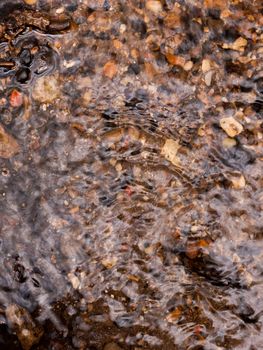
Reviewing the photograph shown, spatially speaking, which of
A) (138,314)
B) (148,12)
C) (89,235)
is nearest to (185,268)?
(138,314)

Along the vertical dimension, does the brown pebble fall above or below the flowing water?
below

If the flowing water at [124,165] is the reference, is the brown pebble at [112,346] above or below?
below

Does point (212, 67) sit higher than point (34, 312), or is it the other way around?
point (212, 67)

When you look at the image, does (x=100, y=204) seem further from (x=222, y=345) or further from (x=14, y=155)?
(x=222, y=345)

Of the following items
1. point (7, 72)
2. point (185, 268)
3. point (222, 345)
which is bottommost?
point (222, 345)

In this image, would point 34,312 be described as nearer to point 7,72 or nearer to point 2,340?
point 2,340

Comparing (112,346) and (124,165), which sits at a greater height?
(124,165)
